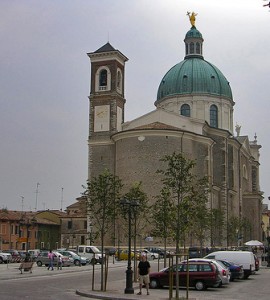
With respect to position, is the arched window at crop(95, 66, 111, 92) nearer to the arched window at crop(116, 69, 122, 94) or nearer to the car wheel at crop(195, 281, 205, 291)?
the arched window at crop(116, 69, 122, 94)

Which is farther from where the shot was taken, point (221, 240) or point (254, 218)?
point (254, 218)

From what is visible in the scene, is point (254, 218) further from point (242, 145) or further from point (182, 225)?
point (182, 225)

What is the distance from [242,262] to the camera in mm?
29781

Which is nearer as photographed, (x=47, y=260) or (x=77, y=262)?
(x=47, y=260)

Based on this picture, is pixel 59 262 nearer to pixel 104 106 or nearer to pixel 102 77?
pixel 104 106

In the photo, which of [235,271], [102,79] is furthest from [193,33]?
[235,271]

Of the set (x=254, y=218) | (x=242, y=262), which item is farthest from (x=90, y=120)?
(x=242, y=262)

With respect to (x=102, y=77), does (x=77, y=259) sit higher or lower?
lower

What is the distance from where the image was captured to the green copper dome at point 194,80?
7912 centimetres

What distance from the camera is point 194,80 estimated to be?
7950 centimetres

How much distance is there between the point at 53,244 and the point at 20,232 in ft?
37.8

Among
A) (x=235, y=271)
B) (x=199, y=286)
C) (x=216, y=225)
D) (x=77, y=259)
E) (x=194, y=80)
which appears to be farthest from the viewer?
(x=194, y=80)

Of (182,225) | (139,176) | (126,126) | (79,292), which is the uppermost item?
(126,126)

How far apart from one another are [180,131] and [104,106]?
11203 mm
